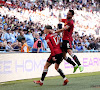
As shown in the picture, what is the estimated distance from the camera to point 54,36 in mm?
8414

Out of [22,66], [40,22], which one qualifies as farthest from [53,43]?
[40,22]

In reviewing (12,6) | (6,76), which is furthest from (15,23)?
(6,76)

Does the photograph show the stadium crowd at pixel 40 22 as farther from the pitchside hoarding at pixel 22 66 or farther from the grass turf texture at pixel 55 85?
the grass turf texture at pixel 55 85

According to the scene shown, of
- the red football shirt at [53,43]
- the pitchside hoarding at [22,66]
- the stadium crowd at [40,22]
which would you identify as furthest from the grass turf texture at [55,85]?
the stadium crowd at [40,22]

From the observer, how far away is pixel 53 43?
27.7ft

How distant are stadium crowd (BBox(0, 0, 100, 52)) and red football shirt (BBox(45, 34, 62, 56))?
118 inches

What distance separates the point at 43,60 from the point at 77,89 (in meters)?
5.25

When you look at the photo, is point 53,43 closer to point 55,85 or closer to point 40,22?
point 55,85

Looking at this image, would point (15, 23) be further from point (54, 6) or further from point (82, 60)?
point (54, 6)

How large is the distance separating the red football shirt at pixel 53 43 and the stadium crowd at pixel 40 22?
2.99 metres

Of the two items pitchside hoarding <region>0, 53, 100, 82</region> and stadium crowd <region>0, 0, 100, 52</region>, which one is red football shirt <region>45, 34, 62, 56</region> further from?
stadium crowd <region>0, 0, 100, 52</region>

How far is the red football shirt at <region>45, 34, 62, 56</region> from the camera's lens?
8367mm

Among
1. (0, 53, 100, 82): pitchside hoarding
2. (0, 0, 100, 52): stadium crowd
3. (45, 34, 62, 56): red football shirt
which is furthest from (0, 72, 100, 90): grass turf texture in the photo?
(0, 0, 100, 52): stadium crowd

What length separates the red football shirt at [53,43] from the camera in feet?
27.5
